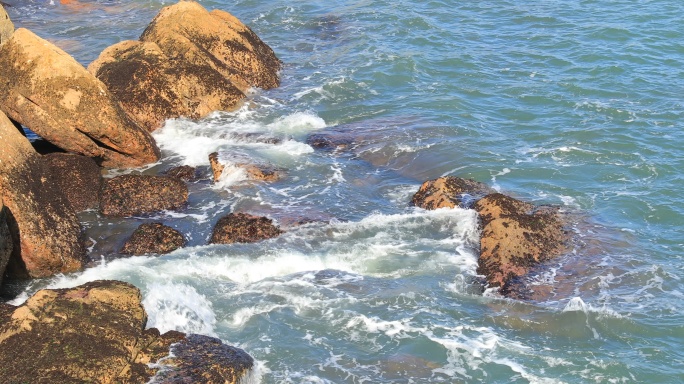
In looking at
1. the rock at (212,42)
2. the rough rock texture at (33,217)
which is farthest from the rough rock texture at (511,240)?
the rock at (212,42)

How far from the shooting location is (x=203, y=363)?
36.4 feet

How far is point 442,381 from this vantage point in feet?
40.2

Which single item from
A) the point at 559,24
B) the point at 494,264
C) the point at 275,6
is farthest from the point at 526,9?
the point at 494,264

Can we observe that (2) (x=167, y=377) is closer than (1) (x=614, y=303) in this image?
Yes

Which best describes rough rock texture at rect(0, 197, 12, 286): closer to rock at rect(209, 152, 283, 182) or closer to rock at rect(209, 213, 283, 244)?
rock at rect(209, 213, 283, 244)

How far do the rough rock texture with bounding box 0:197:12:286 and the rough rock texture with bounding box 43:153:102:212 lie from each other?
11.1ft

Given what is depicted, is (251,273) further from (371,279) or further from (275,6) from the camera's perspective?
(275,6)

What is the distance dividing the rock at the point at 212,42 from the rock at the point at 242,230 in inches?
292

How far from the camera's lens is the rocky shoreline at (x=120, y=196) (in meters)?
11.1

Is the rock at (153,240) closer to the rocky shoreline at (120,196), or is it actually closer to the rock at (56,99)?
the rocky shoreline at (120,196)

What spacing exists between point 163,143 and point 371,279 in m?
8.11

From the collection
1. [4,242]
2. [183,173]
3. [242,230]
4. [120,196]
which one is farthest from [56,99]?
[242,230]

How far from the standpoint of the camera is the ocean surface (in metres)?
13.2

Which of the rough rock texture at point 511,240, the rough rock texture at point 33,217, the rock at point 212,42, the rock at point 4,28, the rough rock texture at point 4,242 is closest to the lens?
the rough rock texture at point 4,242
